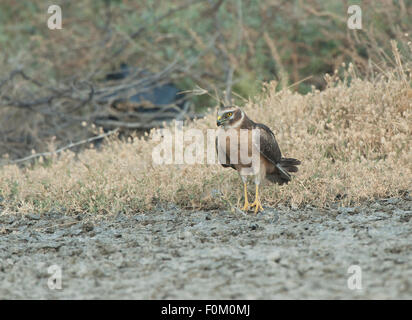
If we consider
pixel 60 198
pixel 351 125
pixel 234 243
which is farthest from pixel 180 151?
pixel 234 243

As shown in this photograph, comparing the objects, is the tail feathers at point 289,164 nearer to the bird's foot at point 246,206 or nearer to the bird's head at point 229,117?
the bird's foot at point 246,206

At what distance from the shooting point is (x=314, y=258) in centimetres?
363

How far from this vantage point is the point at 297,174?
5328mm

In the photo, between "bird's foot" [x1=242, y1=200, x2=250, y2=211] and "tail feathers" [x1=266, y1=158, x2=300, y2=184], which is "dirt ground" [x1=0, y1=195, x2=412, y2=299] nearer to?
"bird's foot" [x1=242, y1=200, x2=250, y2=211]

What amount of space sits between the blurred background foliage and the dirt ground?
451 centimetres

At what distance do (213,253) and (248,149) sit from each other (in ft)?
4.27

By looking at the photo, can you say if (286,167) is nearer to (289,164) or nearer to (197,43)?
(289,164)

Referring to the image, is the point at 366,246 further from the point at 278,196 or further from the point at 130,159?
the point at 130,159

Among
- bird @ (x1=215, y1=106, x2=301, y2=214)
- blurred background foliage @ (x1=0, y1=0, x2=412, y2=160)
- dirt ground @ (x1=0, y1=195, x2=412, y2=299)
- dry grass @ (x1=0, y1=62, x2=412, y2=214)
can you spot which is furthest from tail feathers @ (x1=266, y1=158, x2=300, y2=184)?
blurred background foliage @ (x1=0, y1=0, x2=412, y2=160)

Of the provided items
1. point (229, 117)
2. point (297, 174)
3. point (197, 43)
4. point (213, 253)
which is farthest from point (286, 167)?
point (197, 43)

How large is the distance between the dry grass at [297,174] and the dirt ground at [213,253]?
0.63 feet

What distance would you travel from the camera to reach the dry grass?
5.12 meters

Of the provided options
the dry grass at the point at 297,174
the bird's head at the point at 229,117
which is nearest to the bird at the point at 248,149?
the bird's head at the point at 229,117
